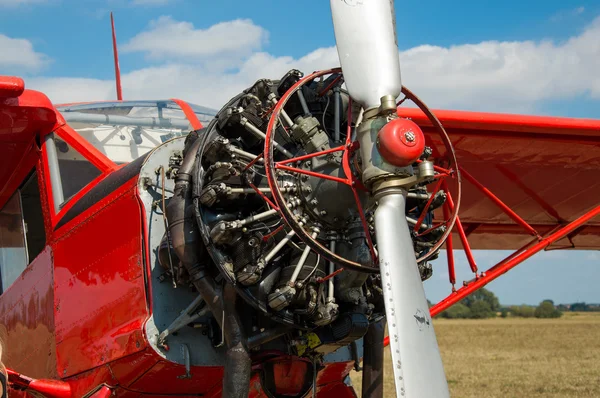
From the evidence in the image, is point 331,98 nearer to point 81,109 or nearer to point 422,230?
point 422,230

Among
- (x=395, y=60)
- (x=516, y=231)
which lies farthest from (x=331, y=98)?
(x=516, y=231)

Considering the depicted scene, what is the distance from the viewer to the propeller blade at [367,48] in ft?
15.3

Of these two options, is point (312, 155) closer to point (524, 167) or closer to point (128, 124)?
point (128, 124)

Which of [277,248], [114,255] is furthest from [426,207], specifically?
[114,255]

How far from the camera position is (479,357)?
939 inches

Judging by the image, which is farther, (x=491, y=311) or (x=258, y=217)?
(x=491, y=311)

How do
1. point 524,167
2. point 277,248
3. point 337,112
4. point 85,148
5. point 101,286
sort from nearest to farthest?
point 277,248
point 337,112
point 101,286
point 85,148
point 524,167

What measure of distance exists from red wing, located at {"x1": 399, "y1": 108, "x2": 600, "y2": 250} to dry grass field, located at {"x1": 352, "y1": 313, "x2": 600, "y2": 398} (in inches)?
150

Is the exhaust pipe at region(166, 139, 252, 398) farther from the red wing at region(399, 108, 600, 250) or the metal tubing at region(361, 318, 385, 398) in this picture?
the red wing at region(399, 108, 600, 250)

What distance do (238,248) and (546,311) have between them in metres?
66.8

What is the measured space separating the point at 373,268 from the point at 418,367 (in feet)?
2.68

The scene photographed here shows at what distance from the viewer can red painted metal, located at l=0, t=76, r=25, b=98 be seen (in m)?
6.30

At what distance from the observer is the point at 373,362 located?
577 cm

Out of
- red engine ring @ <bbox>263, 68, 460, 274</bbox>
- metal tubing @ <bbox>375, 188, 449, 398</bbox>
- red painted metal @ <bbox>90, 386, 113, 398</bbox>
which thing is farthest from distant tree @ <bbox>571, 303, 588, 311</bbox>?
metal tubing @ <bbox>375, 188, 449, 398</bbox>
